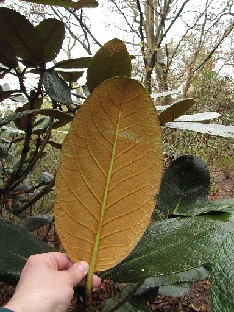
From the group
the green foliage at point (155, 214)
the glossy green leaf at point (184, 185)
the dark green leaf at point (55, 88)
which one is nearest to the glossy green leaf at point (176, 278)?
the green foliage at point (155, 214)

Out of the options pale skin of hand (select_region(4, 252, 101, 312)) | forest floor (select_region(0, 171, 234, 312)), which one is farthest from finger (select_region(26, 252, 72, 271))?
forest floor (select_region(0, 171, 234, 312))

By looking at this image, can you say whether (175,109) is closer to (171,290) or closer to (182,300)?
(171,290)

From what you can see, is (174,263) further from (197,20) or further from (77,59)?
(197,20)

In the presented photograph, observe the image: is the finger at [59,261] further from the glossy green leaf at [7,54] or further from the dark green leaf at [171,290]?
the dark green leaf at [171,290]

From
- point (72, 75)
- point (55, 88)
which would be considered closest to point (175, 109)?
point (55, 88)

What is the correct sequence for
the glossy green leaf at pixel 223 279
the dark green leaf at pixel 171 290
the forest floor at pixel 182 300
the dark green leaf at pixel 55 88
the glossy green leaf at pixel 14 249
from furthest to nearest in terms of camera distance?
the forest floor at pixel 182 300 → the dark green leaf at pixel 171 290 → the dark green leaf at pixel 55 88 → the glossy green leaf at pixel 14 249 → the glossy green leaf at pixel 223 279

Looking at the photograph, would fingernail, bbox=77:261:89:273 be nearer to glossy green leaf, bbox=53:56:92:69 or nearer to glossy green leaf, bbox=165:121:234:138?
glossy green leaf, bbox=165:121:234:138

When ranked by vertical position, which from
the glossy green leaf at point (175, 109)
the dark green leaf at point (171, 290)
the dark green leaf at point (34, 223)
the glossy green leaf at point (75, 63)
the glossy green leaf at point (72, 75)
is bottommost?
the dark green leaf at point (171, 290)
